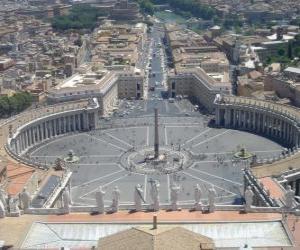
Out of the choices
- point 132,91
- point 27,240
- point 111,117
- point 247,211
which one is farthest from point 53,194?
point 132,91

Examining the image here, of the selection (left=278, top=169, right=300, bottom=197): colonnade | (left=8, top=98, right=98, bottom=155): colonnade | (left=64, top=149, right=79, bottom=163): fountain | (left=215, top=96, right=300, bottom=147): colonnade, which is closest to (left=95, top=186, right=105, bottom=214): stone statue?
(left=278, top=169, right=300, bottom=197): colonnade

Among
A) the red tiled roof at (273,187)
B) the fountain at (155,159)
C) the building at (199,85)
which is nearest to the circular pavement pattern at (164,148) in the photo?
the fountain at (155,159)

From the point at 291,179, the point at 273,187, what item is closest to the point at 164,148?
the point at 291,179

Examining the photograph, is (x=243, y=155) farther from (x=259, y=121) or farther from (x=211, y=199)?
(x=211, y=199)

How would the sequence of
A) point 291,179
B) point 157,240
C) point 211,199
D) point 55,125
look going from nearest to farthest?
point 157,240 → point 211,199 → point 291,179 → point 55,125

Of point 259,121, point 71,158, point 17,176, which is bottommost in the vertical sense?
point 71,158

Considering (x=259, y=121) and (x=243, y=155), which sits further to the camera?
(x=259, y=121)

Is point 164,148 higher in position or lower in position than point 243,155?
lower

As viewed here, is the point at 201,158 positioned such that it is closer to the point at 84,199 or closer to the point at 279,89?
the point at 84,199
